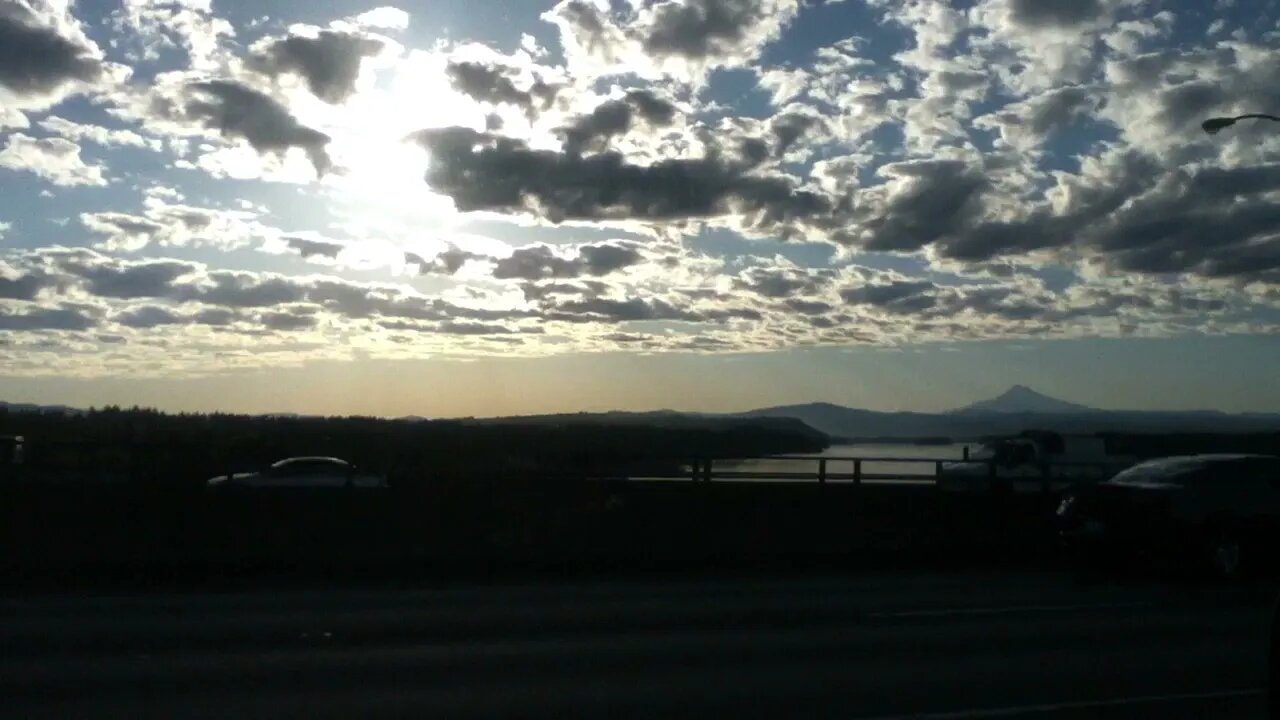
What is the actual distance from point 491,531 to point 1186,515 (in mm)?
9811

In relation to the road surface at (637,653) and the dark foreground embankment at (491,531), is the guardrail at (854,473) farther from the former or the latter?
the road surface at (637,653)

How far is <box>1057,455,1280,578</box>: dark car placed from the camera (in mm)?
17719

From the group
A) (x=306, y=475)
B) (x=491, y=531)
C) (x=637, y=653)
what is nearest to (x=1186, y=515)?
(x=637, y=653)

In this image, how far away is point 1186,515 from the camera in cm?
1773

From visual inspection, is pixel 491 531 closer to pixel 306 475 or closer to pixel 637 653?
pixel 637 653

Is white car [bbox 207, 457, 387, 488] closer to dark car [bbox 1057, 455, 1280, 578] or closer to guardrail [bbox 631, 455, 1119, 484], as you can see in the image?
guardrail [bbox 631, 455, 1119, 484]

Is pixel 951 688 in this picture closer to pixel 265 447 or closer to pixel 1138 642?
pixel 1138 642

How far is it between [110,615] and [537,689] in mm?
6003

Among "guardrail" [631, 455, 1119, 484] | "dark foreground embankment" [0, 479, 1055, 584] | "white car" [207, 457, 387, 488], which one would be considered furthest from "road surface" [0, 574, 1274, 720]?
"white car" [207, 457, 387, 488]

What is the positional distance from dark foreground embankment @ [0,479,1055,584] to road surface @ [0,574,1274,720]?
2532mm

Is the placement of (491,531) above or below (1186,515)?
below

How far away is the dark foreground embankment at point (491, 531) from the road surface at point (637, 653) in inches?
99.7

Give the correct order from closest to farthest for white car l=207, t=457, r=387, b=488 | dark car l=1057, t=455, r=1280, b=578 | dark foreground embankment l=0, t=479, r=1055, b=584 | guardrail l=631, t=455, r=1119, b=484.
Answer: dark car l=1057, t=455, r=1280, b=578
dark foreground embankment l=0, t=479, r=1055, b=584
guardrail l=631, t=455, r=1119, b=484
white car l=207, t=457, r=387, b=488

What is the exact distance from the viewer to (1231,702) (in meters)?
9.55
